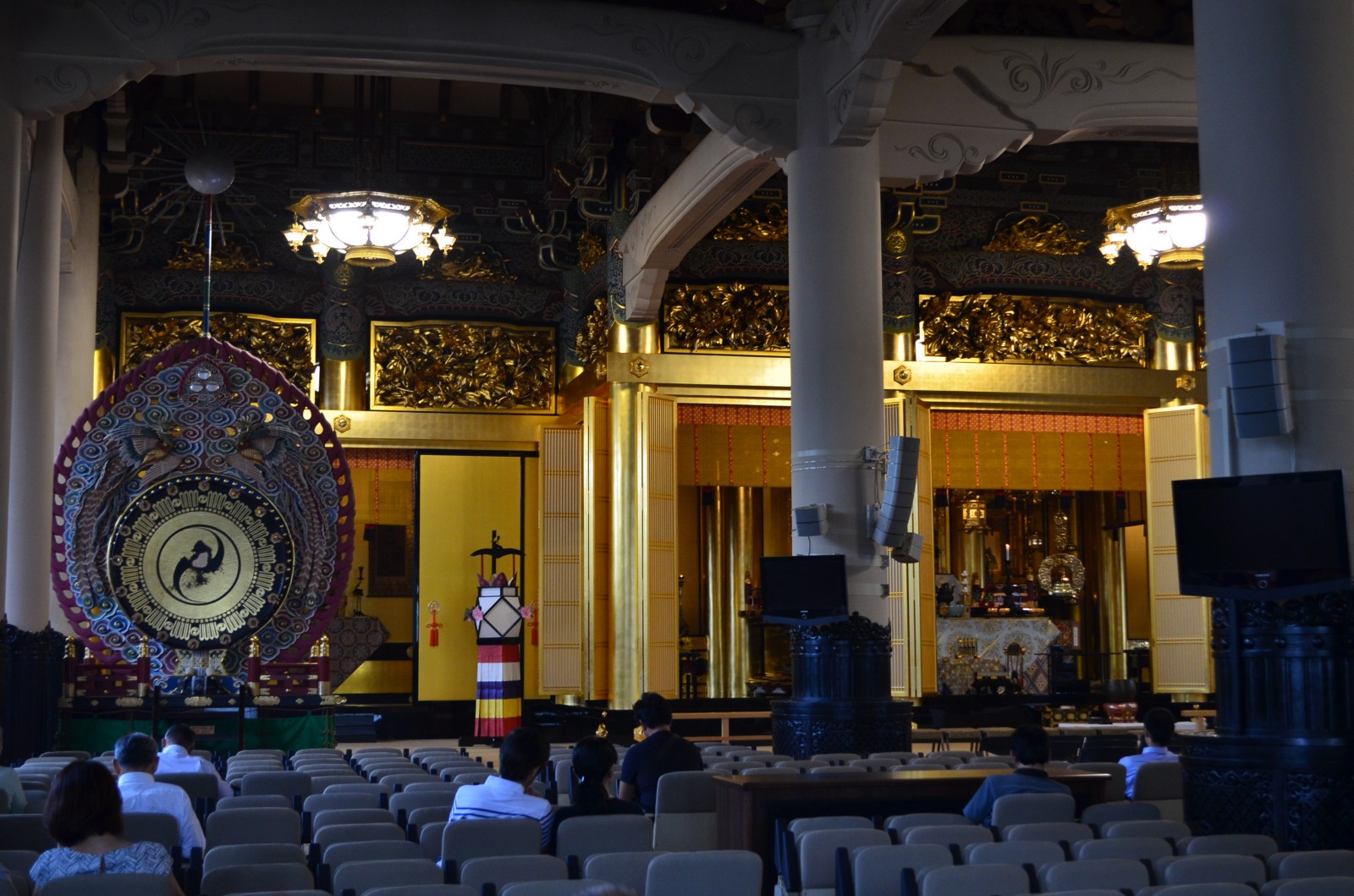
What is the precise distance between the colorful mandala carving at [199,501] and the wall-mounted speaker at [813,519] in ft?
16.5

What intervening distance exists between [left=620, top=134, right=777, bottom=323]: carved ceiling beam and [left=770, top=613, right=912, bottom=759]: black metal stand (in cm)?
373

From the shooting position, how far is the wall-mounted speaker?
10.5 meters

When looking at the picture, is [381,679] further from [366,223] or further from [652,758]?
[652,758]

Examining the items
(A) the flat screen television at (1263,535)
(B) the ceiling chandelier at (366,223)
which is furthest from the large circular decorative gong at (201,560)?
(A) the flat screen television at (1263,535)

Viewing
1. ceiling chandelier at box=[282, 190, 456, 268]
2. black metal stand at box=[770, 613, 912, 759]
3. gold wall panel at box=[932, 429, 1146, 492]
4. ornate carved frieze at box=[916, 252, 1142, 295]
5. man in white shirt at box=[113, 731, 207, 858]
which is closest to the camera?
man in white shirt at box=[113, 731, 207, 858]

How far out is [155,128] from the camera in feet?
59.2

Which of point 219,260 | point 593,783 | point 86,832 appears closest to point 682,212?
point 219,260

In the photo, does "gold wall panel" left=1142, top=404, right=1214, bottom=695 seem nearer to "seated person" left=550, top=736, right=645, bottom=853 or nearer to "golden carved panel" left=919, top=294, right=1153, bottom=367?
"golden carved panel" left=919, top=294, right=1153, bottom=367

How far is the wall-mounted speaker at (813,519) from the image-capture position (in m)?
10.5

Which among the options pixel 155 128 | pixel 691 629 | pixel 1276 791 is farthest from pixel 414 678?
pixel 1276 791

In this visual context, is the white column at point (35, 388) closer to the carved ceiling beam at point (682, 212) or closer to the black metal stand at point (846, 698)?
the carved ceiling beam at point (682, 212)

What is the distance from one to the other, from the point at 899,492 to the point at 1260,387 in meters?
4.37

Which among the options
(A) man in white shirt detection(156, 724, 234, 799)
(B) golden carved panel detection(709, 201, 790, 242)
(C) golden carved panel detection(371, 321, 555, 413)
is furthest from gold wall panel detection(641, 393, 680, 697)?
(A) man in white shirt detection(156, 724, 234, 799)

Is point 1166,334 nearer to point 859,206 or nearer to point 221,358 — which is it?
point 859,206
